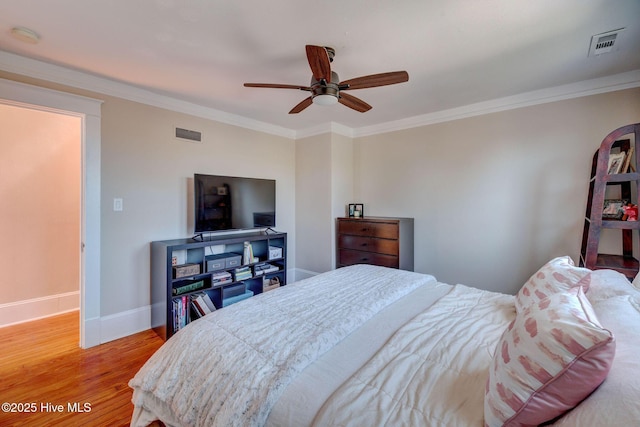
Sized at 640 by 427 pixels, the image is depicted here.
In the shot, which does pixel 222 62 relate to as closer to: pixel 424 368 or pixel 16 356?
pixel 424 368

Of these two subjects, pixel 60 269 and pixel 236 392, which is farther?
pixel 60 269

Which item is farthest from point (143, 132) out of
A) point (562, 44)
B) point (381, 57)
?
point (562, 44)

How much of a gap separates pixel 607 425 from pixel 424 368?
20.0 inches

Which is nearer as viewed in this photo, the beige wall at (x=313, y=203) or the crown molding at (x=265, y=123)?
the crown molding at (x=265, y=123)

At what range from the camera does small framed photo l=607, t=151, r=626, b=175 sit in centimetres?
219

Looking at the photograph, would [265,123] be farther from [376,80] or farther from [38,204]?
[38,204]

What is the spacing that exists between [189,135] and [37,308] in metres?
2.52

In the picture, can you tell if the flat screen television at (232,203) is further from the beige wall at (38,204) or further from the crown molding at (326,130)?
the beige wall at (38,204)

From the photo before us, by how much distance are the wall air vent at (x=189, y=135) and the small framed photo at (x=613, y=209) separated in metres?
4.01

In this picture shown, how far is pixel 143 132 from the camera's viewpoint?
2.81 meters

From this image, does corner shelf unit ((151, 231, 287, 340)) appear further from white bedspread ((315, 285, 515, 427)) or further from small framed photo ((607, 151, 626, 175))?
small framed photo ((607, 151, 626, 175))

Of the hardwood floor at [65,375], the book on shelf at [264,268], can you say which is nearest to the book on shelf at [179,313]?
the hardwood floor at [65,375]

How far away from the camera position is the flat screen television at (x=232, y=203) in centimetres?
297

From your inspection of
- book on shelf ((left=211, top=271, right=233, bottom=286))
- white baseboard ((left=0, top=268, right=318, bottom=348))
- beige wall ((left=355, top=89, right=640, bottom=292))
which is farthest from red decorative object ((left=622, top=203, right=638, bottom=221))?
white baseboard ((left=0, top=268, right=318, bottom=348))
